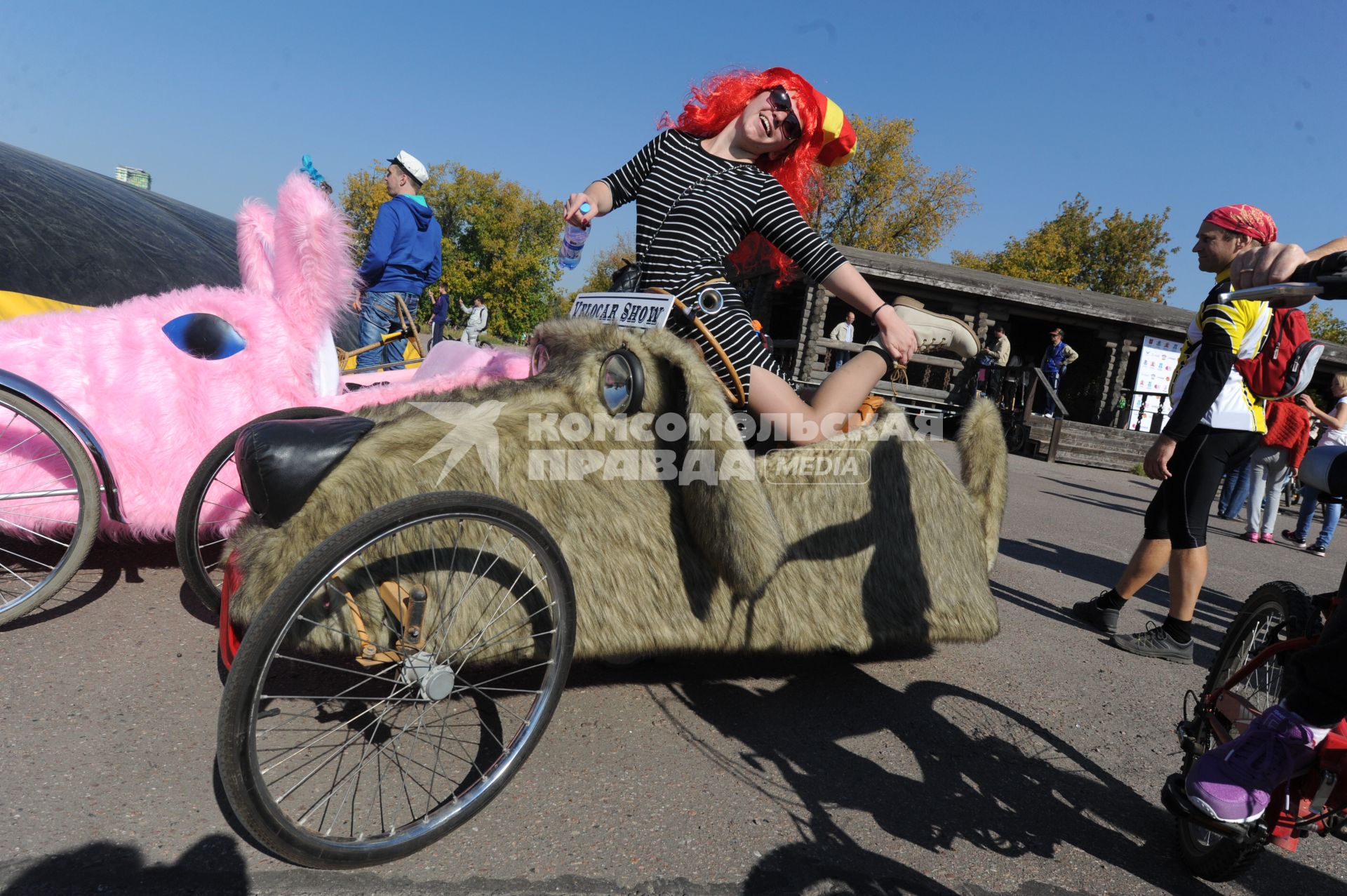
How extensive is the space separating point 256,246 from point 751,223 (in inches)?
83.1

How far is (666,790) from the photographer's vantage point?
7.16ft

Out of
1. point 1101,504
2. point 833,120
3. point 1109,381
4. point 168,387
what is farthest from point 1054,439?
point 168,387

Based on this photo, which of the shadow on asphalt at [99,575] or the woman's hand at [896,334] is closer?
the woman's hand at [896,334]

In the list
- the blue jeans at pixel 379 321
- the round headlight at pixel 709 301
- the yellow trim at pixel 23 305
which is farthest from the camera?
the blue jeans at pixel 379 321

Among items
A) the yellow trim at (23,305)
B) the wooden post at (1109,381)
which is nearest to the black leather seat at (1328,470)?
the yellow trim at (23,305)

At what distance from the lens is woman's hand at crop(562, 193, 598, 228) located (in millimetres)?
2893

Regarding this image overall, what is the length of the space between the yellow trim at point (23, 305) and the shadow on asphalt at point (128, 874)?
2.67m

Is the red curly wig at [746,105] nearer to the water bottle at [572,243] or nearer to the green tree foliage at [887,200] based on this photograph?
the water bottle at [572,243]

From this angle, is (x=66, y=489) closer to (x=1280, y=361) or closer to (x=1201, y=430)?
(x=1201, y=430)

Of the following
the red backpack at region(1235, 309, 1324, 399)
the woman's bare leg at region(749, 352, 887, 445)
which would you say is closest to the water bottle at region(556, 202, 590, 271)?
the woman's bare leg at region(749, 352, 887, 445)

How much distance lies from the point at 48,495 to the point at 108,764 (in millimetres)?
1290

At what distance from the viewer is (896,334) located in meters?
2.58

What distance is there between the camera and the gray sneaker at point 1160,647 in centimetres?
376

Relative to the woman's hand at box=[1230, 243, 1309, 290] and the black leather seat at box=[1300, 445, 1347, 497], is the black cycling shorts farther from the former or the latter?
the woman's hand at box=[1230, 243, 1309, 290]
